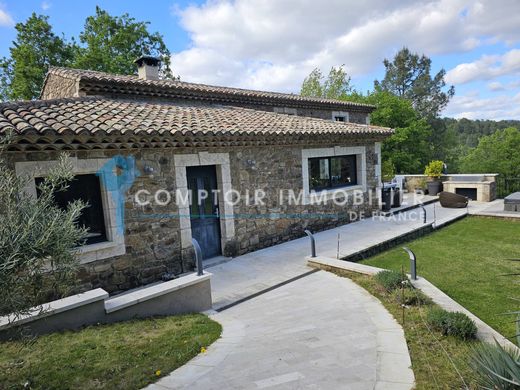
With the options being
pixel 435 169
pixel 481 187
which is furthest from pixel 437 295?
pixel 435 169

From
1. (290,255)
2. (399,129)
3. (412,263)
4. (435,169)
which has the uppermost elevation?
(399,129)

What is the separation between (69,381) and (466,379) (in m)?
3.92

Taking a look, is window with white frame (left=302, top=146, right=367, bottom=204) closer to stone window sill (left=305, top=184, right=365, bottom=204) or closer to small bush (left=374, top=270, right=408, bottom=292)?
stone window sill (left=305, top=184, right=365, bottom=204)

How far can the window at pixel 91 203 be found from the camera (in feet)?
20.0

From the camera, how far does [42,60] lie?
869 inches

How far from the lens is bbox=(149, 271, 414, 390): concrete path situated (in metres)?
3.19

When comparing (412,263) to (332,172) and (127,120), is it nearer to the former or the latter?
(332,172)

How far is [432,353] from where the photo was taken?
3656 millimetres

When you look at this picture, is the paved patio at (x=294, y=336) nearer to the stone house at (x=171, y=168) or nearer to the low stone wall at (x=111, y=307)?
the low stone wall at (x=111, y=307)

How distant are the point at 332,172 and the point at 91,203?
7628 millimetres

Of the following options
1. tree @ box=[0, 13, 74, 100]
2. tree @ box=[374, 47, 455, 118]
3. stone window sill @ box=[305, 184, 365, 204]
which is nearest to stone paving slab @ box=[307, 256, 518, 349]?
stone window sill @ box=[305, 184, 365, 204]

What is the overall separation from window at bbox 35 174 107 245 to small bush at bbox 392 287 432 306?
5398mm

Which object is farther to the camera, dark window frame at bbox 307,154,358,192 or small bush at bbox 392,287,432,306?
dark window frame at bbox 307,154,358,192

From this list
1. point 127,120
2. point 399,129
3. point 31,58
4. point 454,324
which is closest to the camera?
point 454,324
